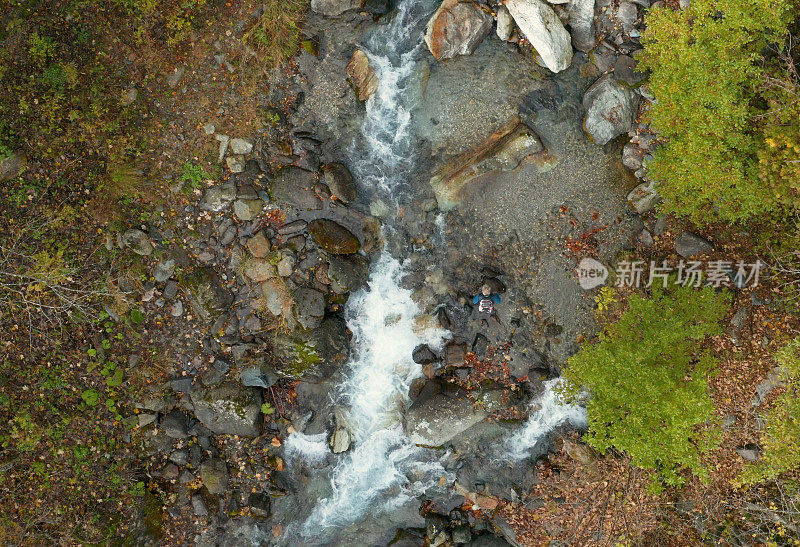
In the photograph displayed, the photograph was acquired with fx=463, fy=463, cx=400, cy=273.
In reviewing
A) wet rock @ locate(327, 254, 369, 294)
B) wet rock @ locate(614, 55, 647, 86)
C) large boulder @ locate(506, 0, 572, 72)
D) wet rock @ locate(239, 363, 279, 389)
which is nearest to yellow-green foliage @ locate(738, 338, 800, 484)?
wet rock @ locate(614, 55, 647, 86)

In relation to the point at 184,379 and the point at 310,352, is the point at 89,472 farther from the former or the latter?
the point at 310,352

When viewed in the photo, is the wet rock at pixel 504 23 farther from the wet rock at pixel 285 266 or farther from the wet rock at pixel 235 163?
the wet rock at pixel 285 266

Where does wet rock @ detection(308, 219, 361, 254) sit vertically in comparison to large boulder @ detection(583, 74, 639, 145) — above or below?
below

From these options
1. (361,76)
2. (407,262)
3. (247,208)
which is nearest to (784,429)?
(407,262)

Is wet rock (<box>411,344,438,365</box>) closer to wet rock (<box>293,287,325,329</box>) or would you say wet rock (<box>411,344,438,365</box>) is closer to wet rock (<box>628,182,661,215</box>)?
wet rock (<box>293,287,325,329</box>)

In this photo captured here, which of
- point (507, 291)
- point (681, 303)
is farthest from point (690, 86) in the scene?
point (507, 291)

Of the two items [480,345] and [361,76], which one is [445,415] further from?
[361,76]
